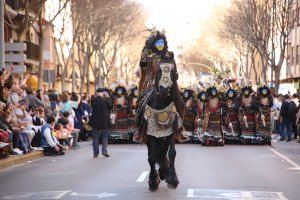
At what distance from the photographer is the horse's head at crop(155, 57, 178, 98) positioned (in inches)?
570

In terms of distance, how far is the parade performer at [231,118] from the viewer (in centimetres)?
3080

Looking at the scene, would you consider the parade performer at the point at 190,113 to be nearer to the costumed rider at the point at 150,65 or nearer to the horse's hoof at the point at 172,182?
the costumed rider at the point at 150,65

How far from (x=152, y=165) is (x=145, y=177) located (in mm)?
2432

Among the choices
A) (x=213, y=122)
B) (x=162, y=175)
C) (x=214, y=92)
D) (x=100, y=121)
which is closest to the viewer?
(x=162, y=175)

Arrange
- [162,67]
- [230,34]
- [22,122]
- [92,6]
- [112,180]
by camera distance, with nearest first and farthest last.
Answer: [162,67] < [112,180] < [22,122] < [92,6] < [230,34]

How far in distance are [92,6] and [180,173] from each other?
3930 cm

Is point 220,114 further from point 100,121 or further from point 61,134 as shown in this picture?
point 100,121

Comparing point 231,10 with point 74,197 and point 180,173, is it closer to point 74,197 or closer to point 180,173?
point 180,173

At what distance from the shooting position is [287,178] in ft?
56.6

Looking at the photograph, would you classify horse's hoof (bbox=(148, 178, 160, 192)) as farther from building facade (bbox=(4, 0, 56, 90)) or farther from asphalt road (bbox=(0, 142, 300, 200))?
building facade (bbox=(4, 0, 56, 90))

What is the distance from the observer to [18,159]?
22188 millimetres

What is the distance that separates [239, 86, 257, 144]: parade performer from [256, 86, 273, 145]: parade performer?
7.2 inches

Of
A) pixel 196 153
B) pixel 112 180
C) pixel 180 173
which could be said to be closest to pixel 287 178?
pixel 180 173

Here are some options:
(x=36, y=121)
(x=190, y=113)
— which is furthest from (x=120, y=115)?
(x=36, y=121)
